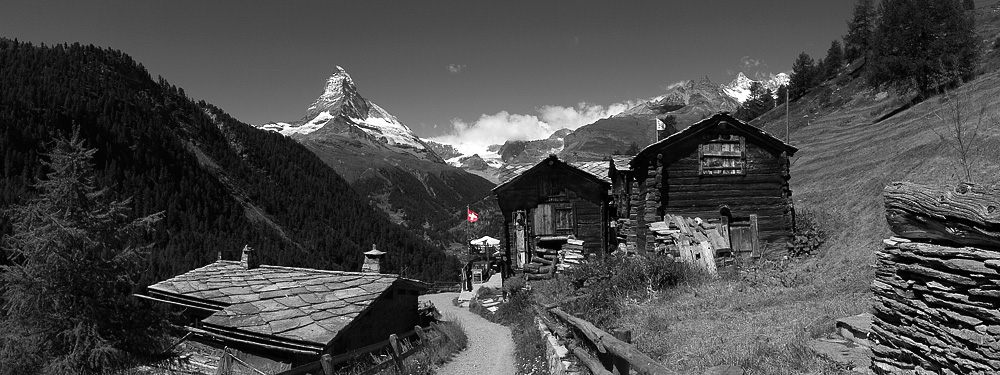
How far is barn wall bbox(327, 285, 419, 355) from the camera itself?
17547 millimetres

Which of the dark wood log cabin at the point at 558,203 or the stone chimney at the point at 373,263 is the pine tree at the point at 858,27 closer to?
the dark wood log cabin at the point at 558,203

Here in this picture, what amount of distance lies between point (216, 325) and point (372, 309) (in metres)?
5.20

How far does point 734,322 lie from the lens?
921 centimetres

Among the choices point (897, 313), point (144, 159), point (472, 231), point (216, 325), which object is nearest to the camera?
point (897, 313)

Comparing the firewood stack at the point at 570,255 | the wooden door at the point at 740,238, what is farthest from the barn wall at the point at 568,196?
the wooden door at the point at 740,238

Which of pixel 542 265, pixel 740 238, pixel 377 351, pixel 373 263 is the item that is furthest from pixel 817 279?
pixel 373 263

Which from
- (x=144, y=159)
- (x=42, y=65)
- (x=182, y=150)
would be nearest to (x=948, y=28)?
(x=144, y=159)

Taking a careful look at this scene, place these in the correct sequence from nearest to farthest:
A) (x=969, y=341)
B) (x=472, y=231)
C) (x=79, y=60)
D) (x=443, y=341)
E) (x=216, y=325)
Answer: (x=969, y=341)
(x=216, y=325)
(x=443, y=341)
(x=79, y=60)
(x=472, y=231)

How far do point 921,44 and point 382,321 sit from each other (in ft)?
159

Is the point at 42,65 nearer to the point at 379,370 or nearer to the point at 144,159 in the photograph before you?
the point at 144,159

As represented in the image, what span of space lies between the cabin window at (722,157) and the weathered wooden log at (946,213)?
1496 cm

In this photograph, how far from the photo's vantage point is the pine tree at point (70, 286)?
15344mm

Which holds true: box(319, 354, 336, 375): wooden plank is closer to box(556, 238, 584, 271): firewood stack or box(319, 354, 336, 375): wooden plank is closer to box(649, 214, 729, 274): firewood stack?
box(649, 214, 729, 274): firewood stack

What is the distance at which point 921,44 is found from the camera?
42375mm
